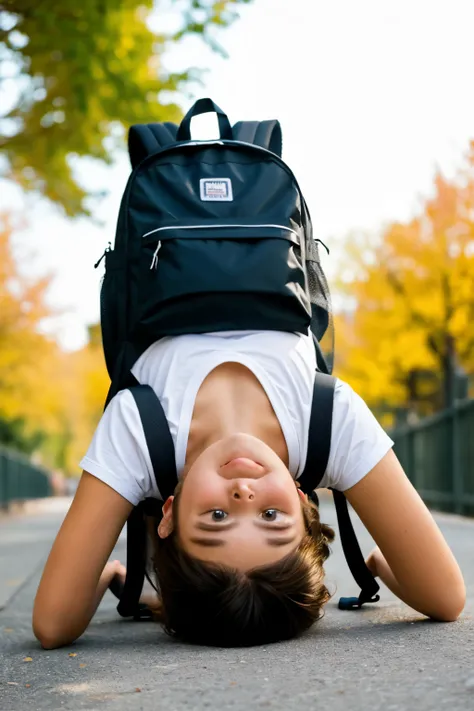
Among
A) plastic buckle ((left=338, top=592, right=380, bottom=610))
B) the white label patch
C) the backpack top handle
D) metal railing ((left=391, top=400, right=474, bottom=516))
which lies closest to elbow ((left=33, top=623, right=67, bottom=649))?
plastic buckle ((left=338, top=592, right=380, bottom=610))

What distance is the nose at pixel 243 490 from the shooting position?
2.89 m

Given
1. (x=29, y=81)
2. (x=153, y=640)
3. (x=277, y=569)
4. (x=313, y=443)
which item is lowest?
(x=153, y=640)

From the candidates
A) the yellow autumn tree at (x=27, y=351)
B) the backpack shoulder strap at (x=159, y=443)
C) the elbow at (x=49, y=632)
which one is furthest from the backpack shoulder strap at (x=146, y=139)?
the yellow autumn tree at (x=27, y=351)

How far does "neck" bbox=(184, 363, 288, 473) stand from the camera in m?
3.24

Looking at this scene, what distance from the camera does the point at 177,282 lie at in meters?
3.51

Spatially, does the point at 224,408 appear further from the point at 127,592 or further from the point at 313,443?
the point at 127,592

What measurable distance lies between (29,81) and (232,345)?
256 inches

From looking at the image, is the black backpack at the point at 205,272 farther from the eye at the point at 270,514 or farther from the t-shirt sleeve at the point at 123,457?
the eye at the point at 270,514

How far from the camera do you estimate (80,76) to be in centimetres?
823

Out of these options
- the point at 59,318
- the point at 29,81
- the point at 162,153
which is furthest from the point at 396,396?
the point at 162,153

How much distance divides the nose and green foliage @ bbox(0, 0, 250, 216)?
216 inches

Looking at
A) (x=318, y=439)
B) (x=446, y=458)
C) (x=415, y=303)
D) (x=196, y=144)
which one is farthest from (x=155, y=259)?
(x=415, y=303)

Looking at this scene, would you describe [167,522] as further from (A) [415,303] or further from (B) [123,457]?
(A) [415,303]

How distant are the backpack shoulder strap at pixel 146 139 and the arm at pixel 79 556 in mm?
1580
